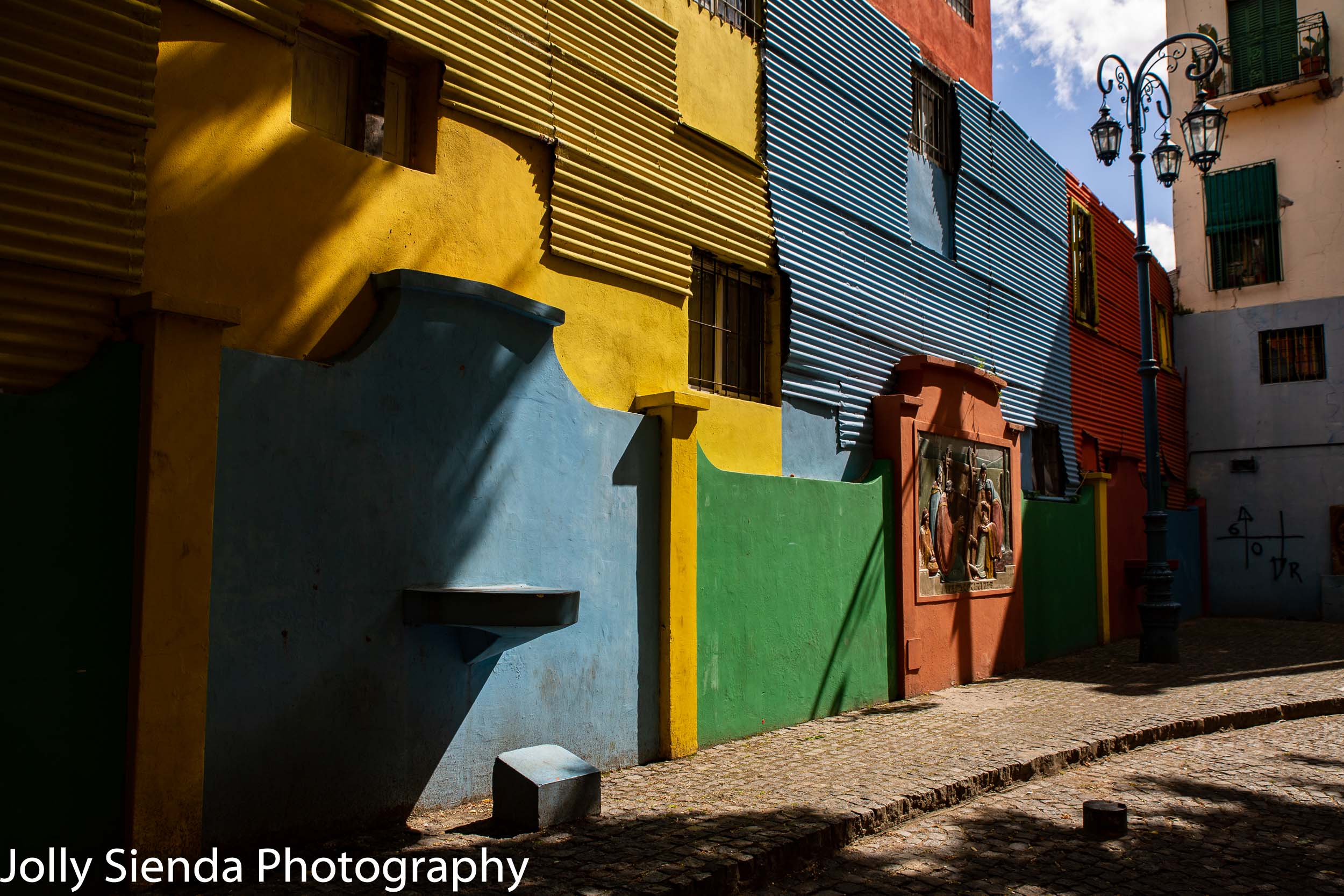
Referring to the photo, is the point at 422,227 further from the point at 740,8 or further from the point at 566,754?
the point at 740,8

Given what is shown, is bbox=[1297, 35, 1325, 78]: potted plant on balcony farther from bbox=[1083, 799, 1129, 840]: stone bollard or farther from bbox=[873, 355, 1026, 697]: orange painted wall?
bbox=[1083, 799, 1129, 840]: stone bollard

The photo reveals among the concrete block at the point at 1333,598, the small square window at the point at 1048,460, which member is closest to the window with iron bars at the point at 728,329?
the small square window at the point at 1048,460

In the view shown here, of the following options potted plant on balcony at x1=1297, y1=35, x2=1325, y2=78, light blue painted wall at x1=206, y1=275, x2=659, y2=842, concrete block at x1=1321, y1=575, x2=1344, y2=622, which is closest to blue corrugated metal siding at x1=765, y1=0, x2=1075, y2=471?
light blue painted wall at x1=206, y1=275, x2=659, y2=842

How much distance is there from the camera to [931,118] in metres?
12.8

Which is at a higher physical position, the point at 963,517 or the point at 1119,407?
the point at 1119,407

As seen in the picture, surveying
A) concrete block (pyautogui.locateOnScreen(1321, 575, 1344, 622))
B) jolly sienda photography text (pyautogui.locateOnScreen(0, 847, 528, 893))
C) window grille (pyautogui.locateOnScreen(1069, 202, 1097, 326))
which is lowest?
jolly sienda photography text (pyautogui.locateOnScreen(0, 847, 528, 893))

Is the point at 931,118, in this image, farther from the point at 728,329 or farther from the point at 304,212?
the point at 304,212

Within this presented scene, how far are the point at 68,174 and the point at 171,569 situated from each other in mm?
1949

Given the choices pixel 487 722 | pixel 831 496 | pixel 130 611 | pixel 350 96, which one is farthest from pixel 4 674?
pixel 831 496

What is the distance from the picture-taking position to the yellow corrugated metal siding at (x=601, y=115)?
22.1 feet

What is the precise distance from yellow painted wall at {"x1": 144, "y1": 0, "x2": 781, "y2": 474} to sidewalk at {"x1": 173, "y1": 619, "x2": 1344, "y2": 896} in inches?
112

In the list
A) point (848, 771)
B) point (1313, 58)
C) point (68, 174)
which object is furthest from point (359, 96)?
point (1313, 58)

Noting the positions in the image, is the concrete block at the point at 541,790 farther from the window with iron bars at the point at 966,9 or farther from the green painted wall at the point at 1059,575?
the window with iron bars at the point at 966,9

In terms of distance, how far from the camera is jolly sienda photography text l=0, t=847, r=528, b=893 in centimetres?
433
